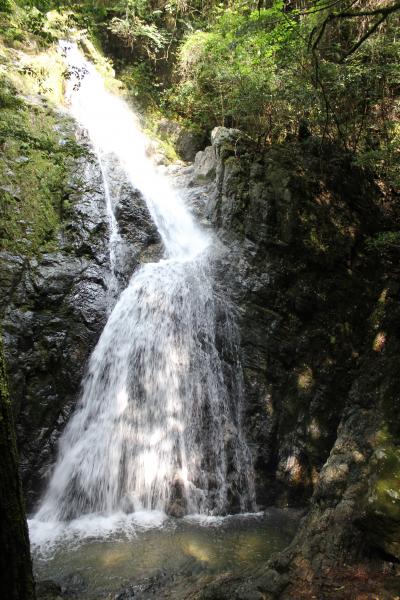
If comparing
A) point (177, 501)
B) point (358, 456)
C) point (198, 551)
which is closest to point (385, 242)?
point (358, 456)

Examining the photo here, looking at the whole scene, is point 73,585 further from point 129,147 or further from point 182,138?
point 182,138

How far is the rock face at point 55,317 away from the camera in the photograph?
20.9 feet

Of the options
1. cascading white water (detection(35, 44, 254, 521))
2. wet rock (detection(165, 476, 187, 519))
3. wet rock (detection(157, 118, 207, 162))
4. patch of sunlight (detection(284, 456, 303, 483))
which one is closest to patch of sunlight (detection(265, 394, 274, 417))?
cascading white water (detection(35, 44, 254, 521))

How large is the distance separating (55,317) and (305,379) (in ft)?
14.4

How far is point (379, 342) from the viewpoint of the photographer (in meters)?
5.99

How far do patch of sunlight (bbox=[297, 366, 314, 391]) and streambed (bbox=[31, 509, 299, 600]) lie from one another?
2076 millimetres

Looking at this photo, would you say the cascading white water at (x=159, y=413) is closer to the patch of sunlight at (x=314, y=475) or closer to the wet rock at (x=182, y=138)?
the patch of sunlight at (x=314, y=475)

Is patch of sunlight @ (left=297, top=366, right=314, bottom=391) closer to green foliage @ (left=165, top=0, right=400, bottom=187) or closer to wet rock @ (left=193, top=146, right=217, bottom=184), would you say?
green foliage @ (left=165, top=0, right=400, bottom=187)

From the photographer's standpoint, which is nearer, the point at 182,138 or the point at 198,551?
the point at 198,551

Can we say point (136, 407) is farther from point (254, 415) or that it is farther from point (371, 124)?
point (371, 124)

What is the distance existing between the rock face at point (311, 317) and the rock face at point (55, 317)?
2.50m

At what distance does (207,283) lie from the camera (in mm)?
8133

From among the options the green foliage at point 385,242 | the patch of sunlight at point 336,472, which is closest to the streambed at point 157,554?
the patch of sunlight at point 336,472

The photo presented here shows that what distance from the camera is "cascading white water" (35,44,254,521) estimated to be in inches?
240
